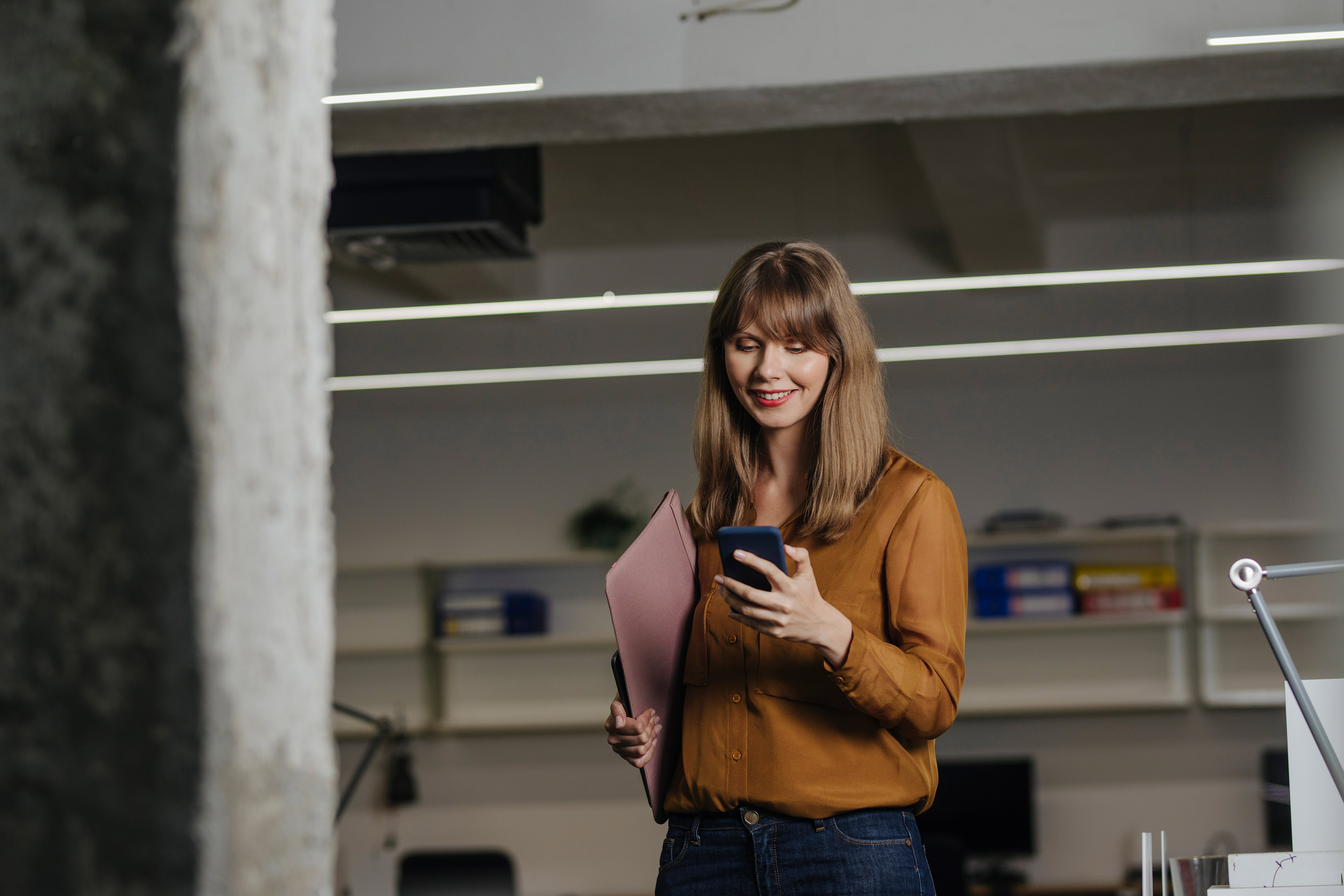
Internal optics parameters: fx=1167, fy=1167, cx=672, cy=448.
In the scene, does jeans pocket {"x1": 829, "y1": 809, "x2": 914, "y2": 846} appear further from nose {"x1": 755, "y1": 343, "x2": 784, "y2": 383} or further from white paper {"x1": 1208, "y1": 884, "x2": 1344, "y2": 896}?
nose {"x1": 755, "y1": 343, "x2": 784, "y2": 383}

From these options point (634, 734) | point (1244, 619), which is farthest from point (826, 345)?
point (1244, 619)

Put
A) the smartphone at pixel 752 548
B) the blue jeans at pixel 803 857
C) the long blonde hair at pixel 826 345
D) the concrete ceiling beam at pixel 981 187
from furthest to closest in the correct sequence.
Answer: the concrete ceiling beam at pixel 981 187 < the long blonde hair at pixel 826 345 < the blue jeans at pixel 803 857 < the smartphone at pixel 752 548

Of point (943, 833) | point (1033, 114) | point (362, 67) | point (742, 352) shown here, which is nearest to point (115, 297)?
point (742, 352)

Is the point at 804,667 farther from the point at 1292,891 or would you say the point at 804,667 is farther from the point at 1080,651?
the point at 1080,651

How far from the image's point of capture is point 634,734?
1.42 m

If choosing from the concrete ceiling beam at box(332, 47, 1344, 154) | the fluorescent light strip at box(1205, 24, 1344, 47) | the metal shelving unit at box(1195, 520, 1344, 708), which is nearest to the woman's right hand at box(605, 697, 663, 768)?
the concrete ceiling beam at box(332, 47, 1344, 154)

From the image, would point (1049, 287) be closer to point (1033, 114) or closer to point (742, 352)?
point (1033, 114)

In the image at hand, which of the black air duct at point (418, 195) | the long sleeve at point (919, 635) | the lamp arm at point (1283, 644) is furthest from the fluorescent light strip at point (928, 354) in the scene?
the lamp arm at point (1283, 644)

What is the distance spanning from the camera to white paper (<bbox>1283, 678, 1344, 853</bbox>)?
49.9 inches

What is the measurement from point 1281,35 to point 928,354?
2992mm

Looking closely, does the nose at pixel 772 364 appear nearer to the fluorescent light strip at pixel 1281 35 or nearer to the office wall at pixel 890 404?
the fluorescent light strip at pixel 1281 35

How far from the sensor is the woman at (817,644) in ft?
4.19

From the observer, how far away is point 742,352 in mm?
1420

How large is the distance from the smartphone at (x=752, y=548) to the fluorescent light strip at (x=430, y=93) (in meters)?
1.78
